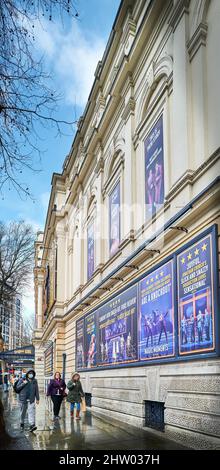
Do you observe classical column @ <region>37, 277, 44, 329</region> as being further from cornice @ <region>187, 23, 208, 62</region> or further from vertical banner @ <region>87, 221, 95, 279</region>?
cornice @ <region>187, 23, 208, 62</region>

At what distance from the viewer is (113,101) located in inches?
779

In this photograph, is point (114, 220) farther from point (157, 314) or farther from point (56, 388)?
point (157, 314)

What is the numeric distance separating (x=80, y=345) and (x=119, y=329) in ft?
25.4

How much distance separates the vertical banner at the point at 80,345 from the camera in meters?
23.8

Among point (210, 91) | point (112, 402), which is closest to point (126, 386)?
point (112, 402)

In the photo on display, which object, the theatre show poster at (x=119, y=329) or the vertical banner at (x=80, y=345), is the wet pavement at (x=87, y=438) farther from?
the vertical banner at (x=80, y=345)

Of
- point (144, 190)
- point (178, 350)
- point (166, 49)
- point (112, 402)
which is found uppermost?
point (166, 49)

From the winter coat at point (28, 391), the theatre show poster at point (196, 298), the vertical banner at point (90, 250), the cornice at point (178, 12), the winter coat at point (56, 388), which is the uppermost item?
the cornice at point (178, 12)

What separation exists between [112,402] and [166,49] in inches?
442

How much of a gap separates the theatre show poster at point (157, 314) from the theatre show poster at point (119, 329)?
0.77 m

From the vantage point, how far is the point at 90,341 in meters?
22.1

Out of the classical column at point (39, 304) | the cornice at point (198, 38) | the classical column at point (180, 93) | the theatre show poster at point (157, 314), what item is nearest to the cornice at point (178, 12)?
the classical column at point (180, 93)

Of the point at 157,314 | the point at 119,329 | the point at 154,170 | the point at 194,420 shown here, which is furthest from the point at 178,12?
the point at 194,420
